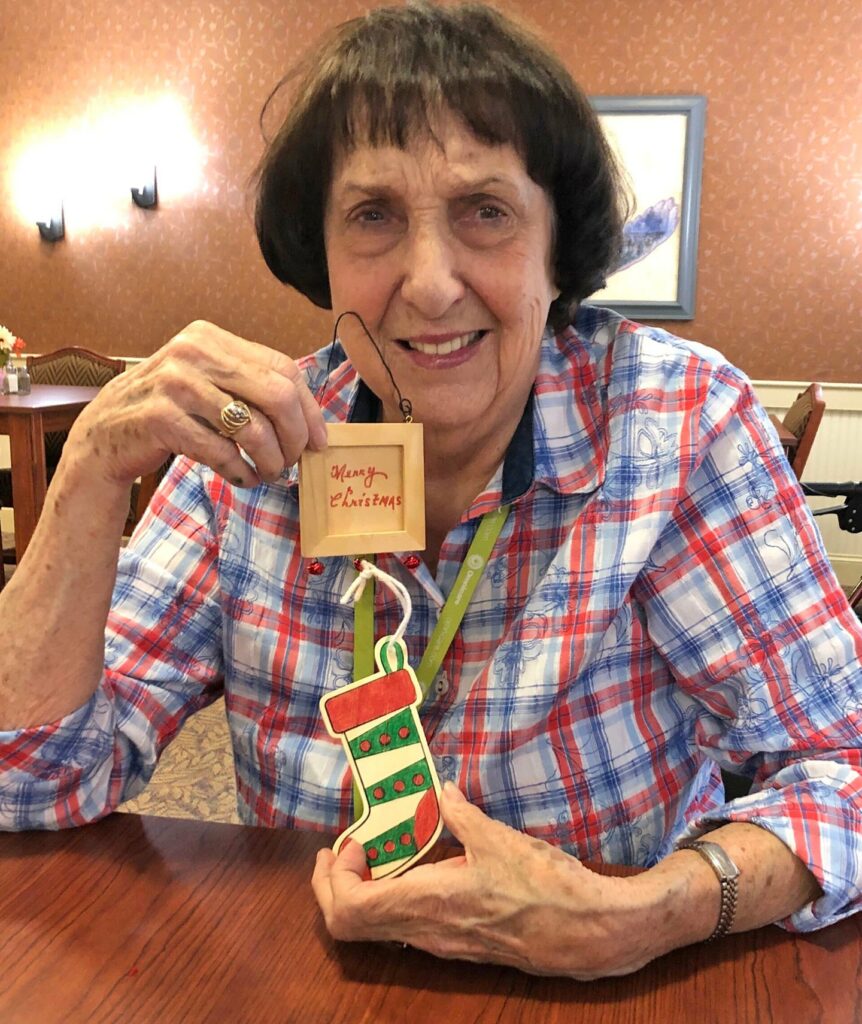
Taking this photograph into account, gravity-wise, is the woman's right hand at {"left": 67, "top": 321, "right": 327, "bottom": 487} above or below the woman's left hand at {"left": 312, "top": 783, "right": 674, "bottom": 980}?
above

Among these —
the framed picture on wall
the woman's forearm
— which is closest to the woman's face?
the woman's forearm

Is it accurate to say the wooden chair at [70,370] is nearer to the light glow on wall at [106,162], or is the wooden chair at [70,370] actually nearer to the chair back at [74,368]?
the chair back at [74,368]

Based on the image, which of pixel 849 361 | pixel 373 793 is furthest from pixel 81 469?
pixel 849 361

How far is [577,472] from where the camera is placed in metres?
0.96

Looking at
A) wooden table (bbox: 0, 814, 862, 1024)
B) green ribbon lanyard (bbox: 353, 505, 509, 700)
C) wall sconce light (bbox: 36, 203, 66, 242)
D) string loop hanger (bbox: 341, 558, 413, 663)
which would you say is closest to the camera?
wooden table (bbox: 0, 814, 862, 1024)

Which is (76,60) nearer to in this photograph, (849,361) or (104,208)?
(104,208)

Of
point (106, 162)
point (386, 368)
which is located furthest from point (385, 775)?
point (106, 162)

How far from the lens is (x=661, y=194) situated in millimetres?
4145

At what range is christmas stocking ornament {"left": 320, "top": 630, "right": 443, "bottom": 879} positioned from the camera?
70 cm

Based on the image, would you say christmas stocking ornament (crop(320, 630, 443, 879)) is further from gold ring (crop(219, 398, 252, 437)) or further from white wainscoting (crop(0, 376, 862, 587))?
white wainscoting (crop(0, 376, 862, 587))

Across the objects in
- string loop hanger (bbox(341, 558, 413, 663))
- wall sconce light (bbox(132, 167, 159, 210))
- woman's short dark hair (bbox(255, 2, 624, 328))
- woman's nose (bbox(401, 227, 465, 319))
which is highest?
wall sconce light (bbox(132, 167, 159, 210))

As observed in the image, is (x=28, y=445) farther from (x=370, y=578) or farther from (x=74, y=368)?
(x=370, y=578)

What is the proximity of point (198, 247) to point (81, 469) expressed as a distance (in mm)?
4244

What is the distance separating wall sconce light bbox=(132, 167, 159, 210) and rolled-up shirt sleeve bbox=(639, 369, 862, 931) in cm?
449
